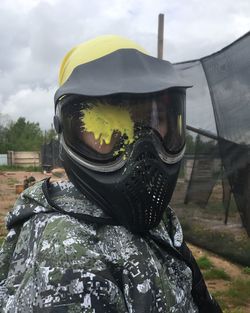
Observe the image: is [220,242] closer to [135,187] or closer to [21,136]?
[135,187]

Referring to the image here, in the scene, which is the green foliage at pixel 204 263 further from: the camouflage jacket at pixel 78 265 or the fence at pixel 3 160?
the fence at pixel 3 160

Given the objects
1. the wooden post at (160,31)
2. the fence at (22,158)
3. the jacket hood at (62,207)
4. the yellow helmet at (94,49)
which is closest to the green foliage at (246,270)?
the jacket hood at (62,207)

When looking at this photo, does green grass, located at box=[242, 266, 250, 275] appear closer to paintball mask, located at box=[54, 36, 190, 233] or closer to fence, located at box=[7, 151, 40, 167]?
paintball mask, located at box=[54, 36, 190, 233]

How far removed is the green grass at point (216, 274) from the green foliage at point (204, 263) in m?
0.13

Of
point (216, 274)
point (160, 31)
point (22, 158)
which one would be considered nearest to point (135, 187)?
point (216, 274)

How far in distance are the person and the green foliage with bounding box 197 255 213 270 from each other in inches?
153

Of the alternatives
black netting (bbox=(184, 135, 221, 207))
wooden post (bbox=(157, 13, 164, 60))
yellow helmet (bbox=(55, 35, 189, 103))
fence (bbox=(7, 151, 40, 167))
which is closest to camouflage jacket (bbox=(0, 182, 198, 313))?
yellow helmet (bbox=(55, 35, 189, 103))

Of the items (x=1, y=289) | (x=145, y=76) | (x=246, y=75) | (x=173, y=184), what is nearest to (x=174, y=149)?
(x=173, y=184)

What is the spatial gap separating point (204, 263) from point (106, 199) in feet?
13.6

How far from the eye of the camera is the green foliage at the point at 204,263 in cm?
510

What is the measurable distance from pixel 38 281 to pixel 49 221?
0.53 feet

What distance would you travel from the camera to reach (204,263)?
16.9 feet

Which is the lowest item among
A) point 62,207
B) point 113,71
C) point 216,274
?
point 216,274

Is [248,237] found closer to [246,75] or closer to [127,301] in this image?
[246,75]
